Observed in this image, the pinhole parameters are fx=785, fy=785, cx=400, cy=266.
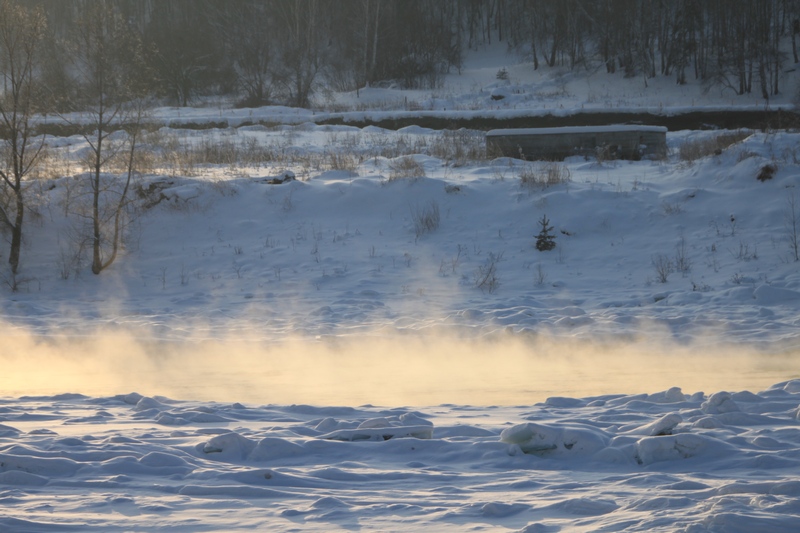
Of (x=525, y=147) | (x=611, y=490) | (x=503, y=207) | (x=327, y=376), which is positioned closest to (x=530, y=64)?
(x=525, y=147)

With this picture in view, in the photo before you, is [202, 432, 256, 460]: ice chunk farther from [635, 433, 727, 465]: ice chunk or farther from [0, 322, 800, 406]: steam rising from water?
[635, 433, 727, 465]: ice chunk

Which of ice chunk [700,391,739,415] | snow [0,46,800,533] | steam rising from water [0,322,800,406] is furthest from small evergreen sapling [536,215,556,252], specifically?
ice chunk [700,391,739,415]

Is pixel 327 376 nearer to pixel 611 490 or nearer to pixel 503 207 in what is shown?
pixel 611 490

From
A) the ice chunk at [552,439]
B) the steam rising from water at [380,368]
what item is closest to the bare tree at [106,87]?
the steam rising from water at [380,368]

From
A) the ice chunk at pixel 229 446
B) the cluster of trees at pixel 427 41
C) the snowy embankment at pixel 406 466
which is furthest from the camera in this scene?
the cluster of trees at pixel 427 41

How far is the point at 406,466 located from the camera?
14.8 ft

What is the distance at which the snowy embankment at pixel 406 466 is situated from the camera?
3.63 meters

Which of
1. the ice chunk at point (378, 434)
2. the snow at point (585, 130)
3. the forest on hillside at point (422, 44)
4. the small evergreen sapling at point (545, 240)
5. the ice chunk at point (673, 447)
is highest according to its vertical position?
the forest on hillside at point (422, 44)

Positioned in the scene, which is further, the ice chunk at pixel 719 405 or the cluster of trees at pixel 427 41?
the cluster of trees at pixel 427 41

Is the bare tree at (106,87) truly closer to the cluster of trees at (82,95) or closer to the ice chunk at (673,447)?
the cluster of trees at (82,95)

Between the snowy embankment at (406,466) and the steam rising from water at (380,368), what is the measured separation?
0.87 m

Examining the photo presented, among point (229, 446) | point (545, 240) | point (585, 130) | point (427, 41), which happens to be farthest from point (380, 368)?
point (427, 41)

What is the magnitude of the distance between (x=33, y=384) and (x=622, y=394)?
518 centimetres

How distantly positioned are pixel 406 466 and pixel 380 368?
3.41 meters
